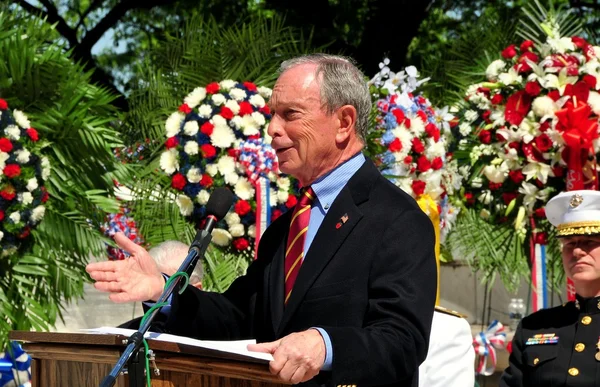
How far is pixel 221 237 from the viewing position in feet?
16.2

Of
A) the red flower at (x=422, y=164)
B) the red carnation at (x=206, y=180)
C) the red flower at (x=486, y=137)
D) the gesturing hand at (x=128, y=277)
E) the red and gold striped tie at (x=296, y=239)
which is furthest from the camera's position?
the red flower at (x=486, y=137)

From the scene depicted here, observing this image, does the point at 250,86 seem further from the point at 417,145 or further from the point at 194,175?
the point at 417,145

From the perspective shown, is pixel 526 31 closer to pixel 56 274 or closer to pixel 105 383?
pixel 56 274

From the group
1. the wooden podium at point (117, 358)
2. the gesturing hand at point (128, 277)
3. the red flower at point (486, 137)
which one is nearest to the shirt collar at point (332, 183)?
the gesturing hand at point (128, 277)

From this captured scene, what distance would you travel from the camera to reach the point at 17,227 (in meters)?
4.82

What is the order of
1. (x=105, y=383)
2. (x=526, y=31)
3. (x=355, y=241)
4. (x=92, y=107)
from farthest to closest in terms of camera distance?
(x=526, y=31) → (x=92, y=107) → (x=355, y=241) → (x=105, y=383)

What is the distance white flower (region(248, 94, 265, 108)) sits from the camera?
5.09m

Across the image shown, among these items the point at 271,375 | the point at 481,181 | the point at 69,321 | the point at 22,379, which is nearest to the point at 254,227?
the point at 481,181

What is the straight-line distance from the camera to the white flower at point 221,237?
492 cm

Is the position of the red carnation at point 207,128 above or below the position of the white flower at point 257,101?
below

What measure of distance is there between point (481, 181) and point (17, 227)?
2426mm

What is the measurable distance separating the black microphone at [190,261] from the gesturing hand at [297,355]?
0.23 meters

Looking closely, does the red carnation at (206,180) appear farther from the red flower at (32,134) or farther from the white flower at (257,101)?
the red flower at (32,134)

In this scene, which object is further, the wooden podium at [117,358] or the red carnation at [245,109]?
the red carnation at [245,109]
